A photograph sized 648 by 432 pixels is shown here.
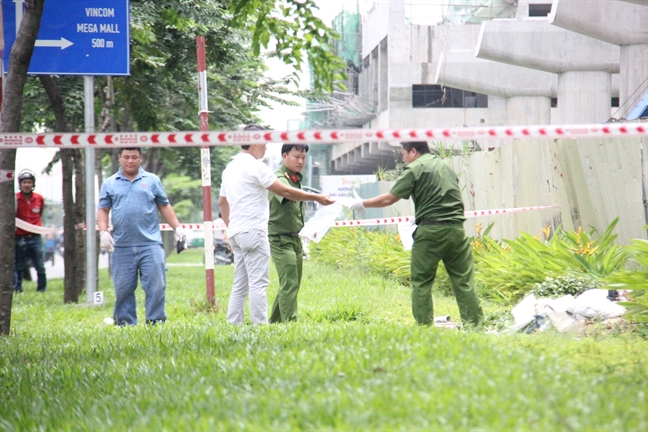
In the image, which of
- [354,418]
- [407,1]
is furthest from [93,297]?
[407,1]

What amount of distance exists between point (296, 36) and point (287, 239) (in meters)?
1.89

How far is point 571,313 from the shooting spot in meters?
7.45

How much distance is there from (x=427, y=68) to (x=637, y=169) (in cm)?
3322

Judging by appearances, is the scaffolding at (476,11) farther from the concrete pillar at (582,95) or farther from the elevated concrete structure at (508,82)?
the concrete pillar at (582,95)

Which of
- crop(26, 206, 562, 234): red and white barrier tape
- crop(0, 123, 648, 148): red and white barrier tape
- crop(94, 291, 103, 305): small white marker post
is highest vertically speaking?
crop(0, 123, 648, 148): red and white barrier tape

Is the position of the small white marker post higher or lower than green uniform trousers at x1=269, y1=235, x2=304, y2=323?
lower

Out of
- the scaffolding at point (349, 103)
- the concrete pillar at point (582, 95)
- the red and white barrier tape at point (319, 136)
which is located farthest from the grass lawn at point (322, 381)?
the scaffolding at point (349, 103)

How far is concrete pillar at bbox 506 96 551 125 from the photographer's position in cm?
3312

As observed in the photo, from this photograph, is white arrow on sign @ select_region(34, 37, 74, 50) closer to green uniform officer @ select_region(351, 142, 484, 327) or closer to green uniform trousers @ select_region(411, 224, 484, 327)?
green uniform officer @ select_region(351, 142, 484, 327)

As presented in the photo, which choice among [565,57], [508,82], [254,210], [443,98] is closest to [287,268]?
[254,210]

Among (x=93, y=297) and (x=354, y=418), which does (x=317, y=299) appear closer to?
(x=93, y=297)

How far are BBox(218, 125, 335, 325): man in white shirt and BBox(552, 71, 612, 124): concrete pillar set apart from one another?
2200 centimetres

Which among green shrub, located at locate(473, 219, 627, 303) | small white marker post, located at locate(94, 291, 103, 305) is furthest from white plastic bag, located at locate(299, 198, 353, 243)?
small white marker post, located at locate(94, 291, 103, 305)

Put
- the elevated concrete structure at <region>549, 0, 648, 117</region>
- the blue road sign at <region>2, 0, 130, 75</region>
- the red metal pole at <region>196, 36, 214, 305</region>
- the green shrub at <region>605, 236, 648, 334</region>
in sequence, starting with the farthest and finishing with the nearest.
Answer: the elevated concrete structure at <region>549, 0, 648, 117</region>, the red metal pole at <region>196, 36, 214, 305</region>, the blue road sign at <region>2, 0, 130, 75</region>, the green shrub at <region>605, 236, 648, 334</region>
